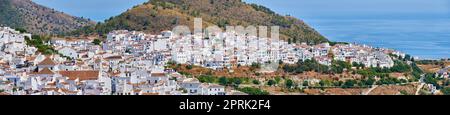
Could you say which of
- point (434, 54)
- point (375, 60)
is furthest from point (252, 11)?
point (375, 60)

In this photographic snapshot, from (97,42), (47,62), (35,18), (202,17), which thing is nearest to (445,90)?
(47,62)

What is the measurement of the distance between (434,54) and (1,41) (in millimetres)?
15019

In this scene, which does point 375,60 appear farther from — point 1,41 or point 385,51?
point 1,41

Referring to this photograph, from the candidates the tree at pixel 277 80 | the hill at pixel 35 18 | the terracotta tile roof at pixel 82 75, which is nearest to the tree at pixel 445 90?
the tree at pixel 277 80

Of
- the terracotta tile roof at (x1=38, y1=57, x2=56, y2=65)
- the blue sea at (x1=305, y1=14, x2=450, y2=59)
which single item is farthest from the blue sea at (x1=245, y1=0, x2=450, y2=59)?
the terracotta tile roof at (x1=38, y1=57, x2=56, y2=65)

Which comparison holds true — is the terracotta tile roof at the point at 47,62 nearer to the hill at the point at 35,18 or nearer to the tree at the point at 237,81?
the tree at the point at 237,81

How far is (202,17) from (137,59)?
31.3 feet

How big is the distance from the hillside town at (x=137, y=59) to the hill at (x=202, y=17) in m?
2.16

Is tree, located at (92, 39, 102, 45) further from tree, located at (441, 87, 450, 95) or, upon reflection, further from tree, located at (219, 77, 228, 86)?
tree, located at (441, 87, 450, 95)

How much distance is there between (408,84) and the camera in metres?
16.0

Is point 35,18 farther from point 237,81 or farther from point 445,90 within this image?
point 445,90

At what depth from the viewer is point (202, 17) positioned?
2502cm

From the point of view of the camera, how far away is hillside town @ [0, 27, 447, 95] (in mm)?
9711

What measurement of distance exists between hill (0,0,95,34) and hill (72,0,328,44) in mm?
2793
